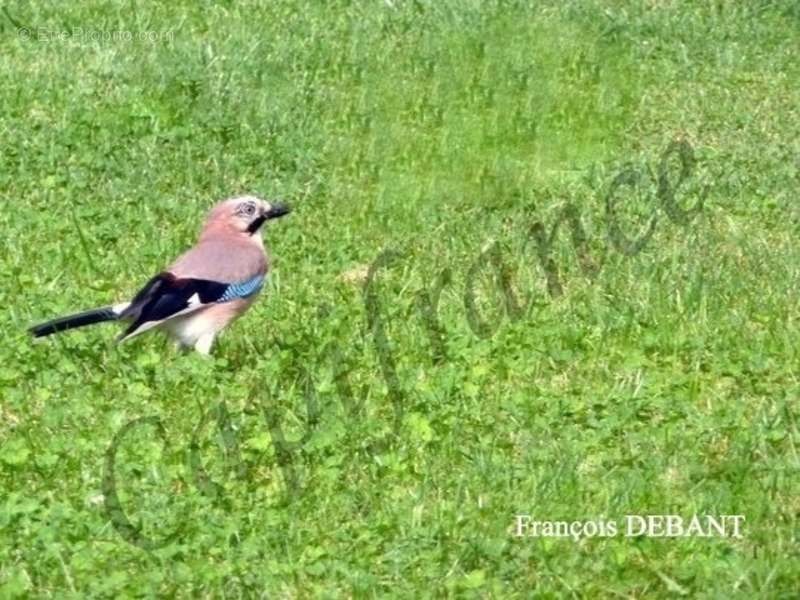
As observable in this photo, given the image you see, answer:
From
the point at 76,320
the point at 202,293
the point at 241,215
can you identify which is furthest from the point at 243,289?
the point at 76,320

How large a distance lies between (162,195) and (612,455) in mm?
4420

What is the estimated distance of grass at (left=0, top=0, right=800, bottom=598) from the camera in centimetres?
646

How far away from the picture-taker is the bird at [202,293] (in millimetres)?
8125

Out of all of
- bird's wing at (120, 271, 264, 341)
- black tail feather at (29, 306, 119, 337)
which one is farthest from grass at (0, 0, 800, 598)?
bird's wing at (120, 271, 264, 341)

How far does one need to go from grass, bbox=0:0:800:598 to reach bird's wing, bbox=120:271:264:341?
22cm

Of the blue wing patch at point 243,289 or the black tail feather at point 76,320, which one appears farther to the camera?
the blue wing patch at point 243,289

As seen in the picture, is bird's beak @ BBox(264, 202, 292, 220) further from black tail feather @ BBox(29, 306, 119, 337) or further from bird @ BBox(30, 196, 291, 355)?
black tail feather @ BBox(29, 306, 119, 337)

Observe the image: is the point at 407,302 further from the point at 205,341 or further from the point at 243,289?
the point at 205,341

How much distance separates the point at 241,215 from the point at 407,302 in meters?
0.93

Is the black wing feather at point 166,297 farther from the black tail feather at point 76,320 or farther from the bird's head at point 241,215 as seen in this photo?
the bird's head at point 241,215

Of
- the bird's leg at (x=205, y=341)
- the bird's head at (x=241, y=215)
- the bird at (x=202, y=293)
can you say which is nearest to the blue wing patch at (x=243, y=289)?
the bird at (x=202, y=293)

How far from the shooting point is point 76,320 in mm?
8172

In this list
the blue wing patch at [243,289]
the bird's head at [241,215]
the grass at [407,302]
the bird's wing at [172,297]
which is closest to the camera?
the grass at [407,302]

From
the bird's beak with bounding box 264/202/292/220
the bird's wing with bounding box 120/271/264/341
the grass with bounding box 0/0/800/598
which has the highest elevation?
the bird's beak with bounding box 264/202/292/220
